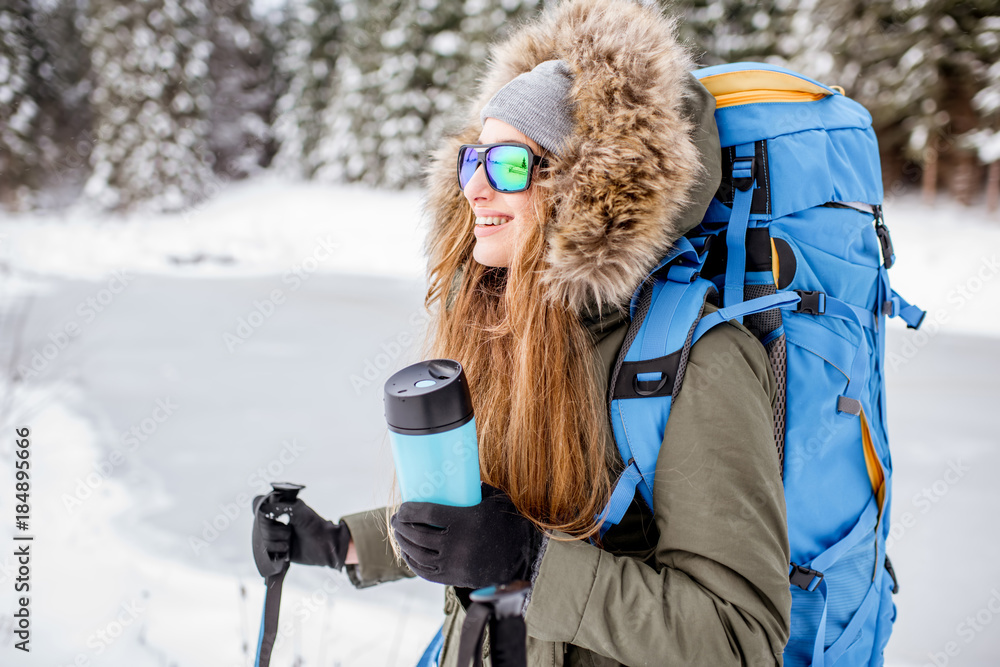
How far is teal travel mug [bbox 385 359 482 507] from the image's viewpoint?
113 centimetres

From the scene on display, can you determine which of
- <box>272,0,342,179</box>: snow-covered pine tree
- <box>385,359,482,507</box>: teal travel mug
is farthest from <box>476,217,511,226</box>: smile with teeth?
<box>272,0,342,179</box>: snow-covered pine tree

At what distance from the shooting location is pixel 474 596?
36.7 inches

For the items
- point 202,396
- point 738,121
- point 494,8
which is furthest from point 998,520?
point 494,8

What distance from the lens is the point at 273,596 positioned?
65.9 inches

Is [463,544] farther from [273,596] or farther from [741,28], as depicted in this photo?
[741,28]

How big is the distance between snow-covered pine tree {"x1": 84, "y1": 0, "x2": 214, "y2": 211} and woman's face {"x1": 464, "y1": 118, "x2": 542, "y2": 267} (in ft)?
74.3

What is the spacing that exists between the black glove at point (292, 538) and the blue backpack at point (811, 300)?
3.11 feet

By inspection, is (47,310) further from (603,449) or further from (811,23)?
(811,23)

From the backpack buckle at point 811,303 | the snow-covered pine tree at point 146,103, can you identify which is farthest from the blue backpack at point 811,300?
the snow-covered pine tree at point 146,103

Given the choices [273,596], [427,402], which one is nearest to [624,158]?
[427,402]

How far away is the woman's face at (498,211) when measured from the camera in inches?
60.8

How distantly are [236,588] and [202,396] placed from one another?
335cm

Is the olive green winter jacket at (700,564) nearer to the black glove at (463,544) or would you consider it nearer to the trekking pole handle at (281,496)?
the black glove at (463,544)

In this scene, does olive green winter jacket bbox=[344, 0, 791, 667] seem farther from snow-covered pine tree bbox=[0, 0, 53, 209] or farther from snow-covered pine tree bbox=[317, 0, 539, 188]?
snow-covered pine tree bbox=[0, 0, 53, 209]
